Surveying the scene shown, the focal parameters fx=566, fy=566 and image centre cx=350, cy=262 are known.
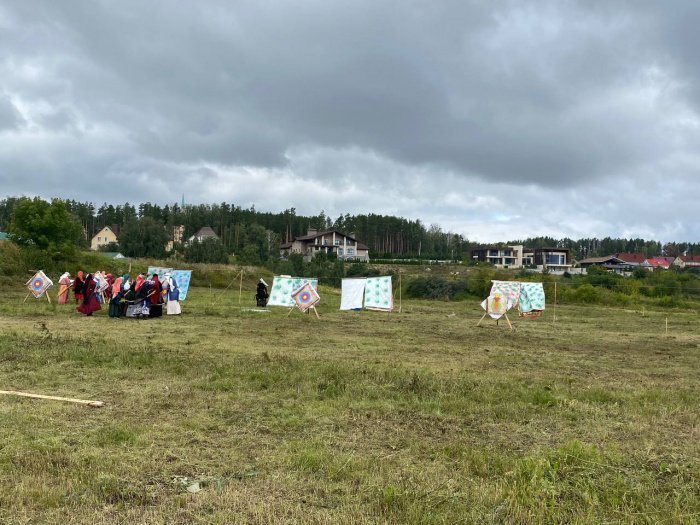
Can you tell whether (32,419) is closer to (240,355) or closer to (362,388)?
(362,388)

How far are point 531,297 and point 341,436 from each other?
65.7 feet

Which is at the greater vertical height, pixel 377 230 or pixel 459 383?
pixel 377 230

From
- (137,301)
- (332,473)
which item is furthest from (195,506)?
(137,301)

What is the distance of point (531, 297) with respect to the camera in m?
23.9

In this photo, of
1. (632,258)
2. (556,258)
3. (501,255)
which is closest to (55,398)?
(556,258)

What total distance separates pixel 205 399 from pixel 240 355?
3.59 metres

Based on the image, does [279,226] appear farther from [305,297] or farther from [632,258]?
[305,297]

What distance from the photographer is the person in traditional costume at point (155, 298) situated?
18453mm

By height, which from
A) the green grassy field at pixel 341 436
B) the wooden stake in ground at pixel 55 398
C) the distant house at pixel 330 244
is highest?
the distant house at pixel 330 244

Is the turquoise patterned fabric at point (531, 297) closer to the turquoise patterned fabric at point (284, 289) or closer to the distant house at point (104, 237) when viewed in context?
the turquoise patterned fabric at point (284, 289)

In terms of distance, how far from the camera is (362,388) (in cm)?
755

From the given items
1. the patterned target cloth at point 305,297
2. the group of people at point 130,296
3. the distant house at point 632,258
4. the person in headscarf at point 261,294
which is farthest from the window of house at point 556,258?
the group of people at point 130,296

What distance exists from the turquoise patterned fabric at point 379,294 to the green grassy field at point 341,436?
35.8ft

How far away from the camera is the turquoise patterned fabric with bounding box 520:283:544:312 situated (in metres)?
23.7
